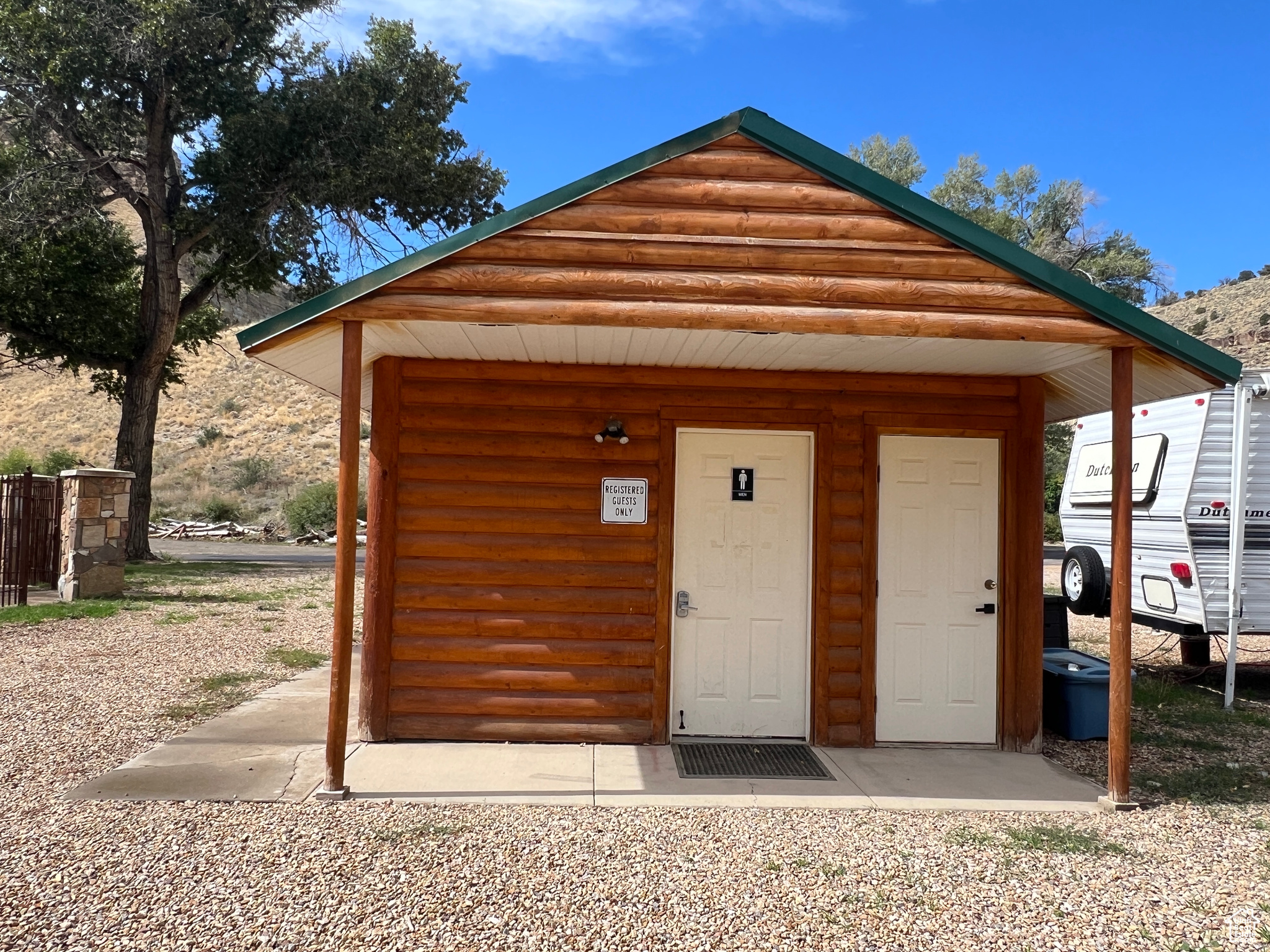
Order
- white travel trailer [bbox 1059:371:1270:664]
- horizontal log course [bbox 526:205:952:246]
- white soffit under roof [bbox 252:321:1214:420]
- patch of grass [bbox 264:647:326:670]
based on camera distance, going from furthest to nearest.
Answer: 1. patch of grass [bbox 264:647:326:670]
2. white travel trailer [bbox 1059:371:1270:664]
3. white soffit under roof [bbox 252:321:1214:420]
4. horizontal log course [bbox 526:205:952:246]

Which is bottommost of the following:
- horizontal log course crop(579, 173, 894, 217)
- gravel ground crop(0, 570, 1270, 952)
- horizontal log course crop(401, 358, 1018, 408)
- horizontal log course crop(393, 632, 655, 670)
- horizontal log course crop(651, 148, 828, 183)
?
gravel ground crop(0, 570, 1270, 952)

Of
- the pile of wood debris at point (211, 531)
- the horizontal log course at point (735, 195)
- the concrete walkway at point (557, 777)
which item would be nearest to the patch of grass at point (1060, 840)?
the concrete walkway at point (557, 777)

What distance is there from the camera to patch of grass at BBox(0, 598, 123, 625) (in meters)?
10.7

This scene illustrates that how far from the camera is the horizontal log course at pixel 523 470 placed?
622 cm

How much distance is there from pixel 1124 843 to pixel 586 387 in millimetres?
4168

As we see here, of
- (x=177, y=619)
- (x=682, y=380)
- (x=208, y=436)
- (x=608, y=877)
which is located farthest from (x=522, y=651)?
(x=208, y=436)

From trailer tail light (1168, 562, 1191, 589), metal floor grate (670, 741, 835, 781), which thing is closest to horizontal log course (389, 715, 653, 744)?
metal floor grate (670, 741, 835, 781)

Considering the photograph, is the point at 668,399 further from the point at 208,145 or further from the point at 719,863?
the point at 208,145

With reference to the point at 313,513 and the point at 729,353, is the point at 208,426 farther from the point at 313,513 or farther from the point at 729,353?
the point at 729,353

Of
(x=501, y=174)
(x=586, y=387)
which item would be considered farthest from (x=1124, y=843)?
(x=501, y=174)

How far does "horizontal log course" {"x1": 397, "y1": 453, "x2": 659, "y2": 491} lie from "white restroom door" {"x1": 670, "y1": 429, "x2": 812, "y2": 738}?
15.2 inches

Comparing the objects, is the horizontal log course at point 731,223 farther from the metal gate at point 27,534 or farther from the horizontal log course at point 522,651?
the metal gate at point 27,534

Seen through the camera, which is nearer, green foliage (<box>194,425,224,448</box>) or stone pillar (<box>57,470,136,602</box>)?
stone pillar (<box>57,470,136,602</box>)

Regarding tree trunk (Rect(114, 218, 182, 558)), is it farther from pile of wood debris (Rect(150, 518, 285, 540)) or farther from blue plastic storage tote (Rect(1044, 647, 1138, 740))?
blue plastic storage tote (Rect(1044, 647, 1138, 740))
